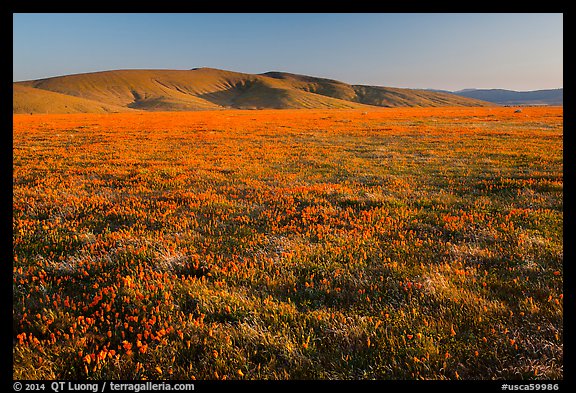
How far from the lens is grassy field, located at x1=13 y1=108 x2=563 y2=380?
3.75 meters

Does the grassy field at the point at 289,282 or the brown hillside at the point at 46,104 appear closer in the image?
the grassy field at the point at 289,282

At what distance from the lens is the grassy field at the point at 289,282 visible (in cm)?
375

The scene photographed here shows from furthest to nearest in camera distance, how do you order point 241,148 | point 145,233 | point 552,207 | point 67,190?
point 241,148 < point 67,190 < point 552,207 < point 145,233

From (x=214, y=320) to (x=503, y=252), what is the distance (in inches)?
226

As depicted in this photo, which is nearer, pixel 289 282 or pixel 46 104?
pixel 289 282

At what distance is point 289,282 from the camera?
17.9ft

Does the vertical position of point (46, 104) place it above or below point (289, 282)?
above

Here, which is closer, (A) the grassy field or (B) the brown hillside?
(A) the grassy field

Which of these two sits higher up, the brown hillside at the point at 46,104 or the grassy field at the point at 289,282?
the brown hillside at the point at 46,104

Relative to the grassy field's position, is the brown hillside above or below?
above

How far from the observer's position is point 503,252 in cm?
648

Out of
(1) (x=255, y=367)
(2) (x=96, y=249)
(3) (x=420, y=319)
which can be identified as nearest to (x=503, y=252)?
(3) (x=420, y=319)
